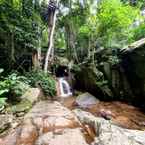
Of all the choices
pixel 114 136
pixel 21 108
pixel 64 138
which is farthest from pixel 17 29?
pixel 114 136

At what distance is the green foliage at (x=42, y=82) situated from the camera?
11571 millimetres

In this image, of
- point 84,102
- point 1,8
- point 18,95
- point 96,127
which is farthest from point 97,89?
point 1,8

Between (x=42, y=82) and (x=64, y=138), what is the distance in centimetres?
703

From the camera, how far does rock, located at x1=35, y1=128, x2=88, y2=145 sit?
4.81 m

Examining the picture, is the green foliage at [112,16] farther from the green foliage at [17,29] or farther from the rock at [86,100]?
the rock at [86,100]

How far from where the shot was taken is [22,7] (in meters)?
12.2

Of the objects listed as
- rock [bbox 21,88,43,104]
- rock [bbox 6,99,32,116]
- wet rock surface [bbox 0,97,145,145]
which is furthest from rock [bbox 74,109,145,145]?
rock [bbox 21,88,43,104]

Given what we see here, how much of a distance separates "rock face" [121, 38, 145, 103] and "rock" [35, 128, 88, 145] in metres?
5.90

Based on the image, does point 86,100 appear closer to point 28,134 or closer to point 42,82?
point 42,82

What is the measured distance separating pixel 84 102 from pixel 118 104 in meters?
1.83

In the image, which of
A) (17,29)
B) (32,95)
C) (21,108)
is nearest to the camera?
(21,108)

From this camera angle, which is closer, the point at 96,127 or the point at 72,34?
the point at 96,127

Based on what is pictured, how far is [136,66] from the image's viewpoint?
34.3 ft

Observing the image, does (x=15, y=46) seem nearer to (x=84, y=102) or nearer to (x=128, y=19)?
(x=84, y=102)
